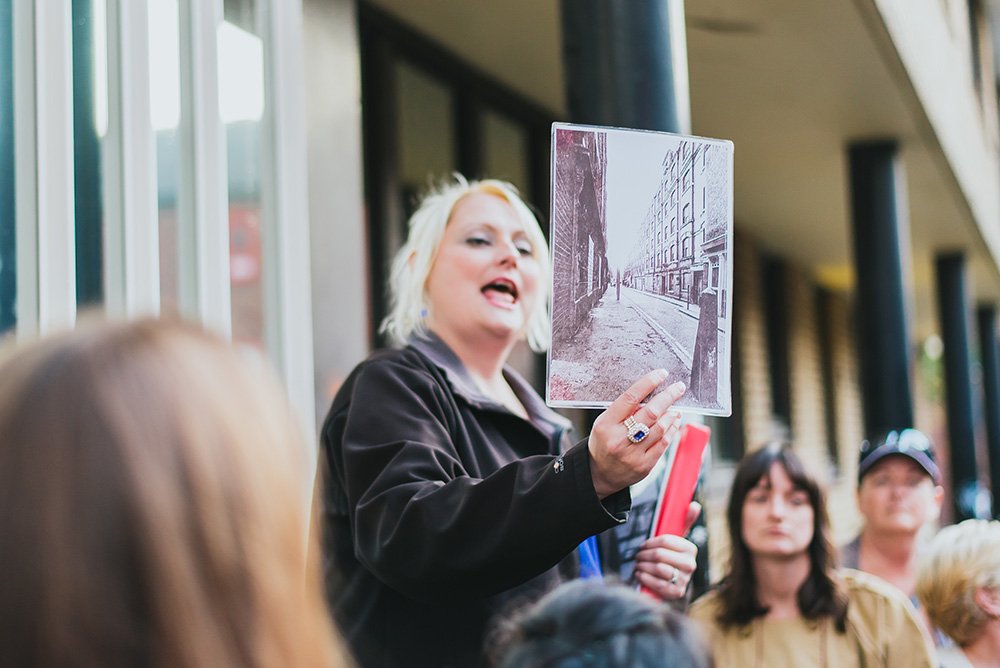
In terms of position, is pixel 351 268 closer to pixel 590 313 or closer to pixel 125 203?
pixel 125 203

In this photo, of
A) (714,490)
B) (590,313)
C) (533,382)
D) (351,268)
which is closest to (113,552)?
(590,313)

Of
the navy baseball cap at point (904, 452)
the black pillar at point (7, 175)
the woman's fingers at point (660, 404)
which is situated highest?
the black pillar at point (7, 175)

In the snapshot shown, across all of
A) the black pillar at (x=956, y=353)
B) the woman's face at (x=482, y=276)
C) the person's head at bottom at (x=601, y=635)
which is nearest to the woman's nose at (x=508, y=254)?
the woman's face at (x=482, y=276)

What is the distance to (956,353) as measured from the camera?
37.5 ft

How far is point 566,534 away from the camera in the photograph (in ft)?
4.98

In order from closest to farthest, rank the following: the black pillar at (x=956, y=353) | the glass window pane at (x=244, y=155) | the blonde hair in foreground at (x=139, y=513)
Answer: the blonde hair in foreground at (x=139, y=513) < the glass window pane at (x=244, y=155) < the black pillar at (x=956, y=353)

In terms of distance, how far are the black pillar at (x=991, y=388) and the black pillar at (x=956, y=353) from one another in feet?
7.15

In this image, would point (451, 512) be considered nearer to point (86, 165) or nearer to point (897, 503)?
point (86, 165)

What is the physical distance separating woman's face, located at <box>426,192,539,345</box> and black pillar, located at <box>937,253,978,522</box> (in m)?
10.2

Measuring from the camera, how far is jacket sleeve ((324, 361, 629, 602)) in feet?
4.99

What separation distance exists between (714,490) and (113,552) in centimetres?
822

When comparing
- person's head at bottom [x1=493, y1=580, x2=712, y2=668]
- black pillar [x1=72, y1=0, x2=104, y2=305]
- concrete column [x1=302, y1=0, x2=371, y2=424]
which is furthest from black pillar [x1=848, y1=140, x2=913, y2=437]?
person's head at bottom [x1=493, y1=580, x2=712, y2=668]

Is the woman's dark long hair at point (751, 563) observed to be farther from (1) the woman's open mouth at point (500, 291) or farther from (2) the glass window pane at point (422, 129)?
(2) the glass window pane at point (422, 129)

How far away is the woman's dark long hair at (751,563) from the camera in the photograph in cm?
292
